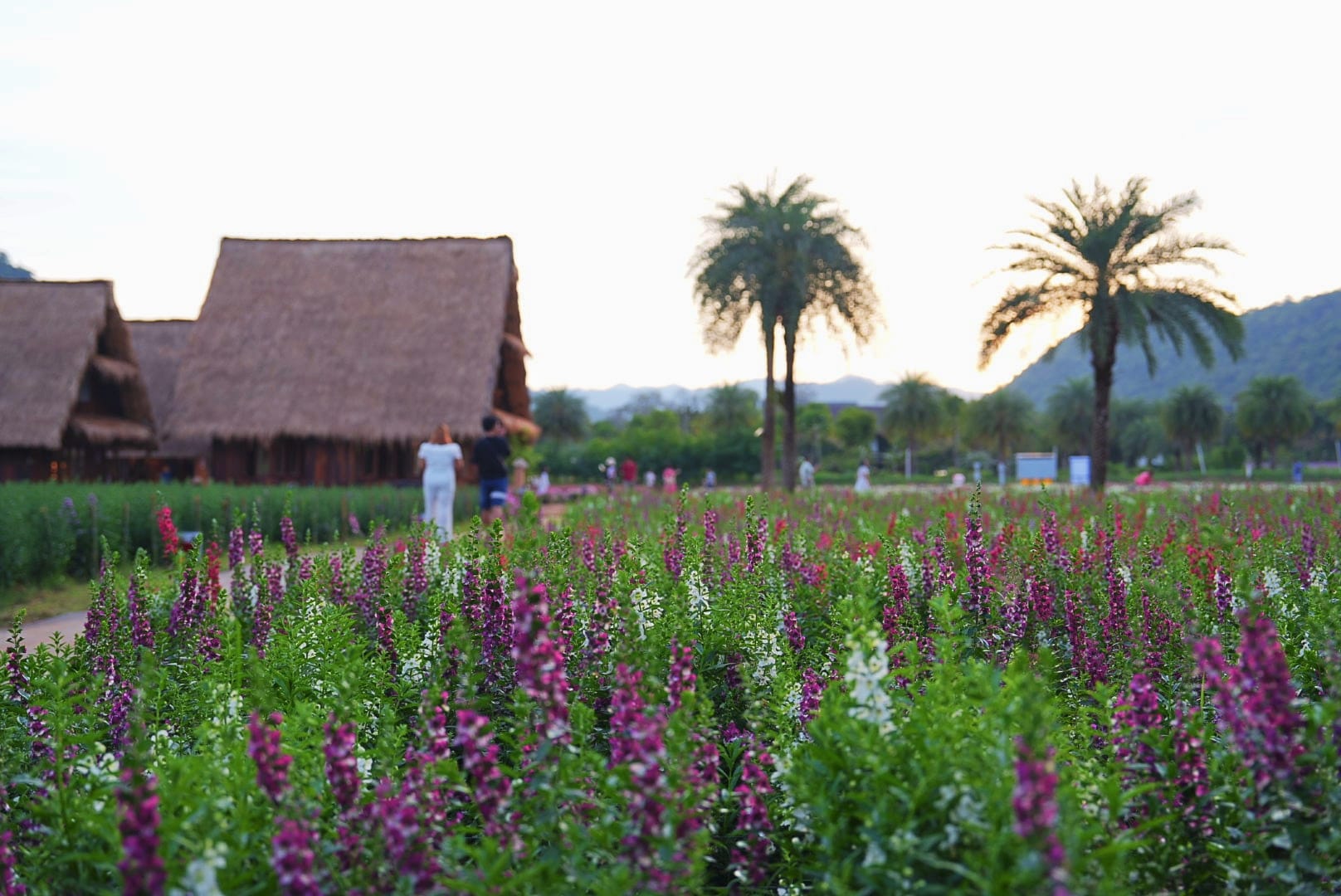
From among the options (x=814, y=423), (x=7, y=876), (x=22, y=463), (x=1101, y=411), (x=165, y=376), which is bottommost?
(x=7, y=876)

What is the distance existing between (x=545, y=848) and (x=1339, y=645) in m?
3.07

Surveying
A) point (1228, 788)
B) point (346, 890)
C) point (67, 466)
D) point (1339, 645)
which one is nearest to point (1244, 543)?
point (1339, 645)

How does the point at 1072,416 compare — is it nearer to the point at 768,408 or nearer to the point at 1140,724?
the point at 768,408

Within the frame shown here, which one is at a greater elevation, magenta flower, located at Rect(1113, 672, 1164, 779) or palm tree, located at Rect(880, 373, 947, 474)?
palm tree, located at Rect(880, 373, 947, 474)

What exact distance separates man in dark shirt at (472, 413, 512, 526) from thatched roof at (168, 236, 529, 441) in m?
12.2

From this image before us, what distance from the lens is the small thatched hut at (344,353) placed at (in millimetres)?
28688

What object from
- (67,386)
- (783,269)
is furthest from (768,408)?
(67,386)

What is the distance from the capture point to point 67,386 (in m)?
27.5

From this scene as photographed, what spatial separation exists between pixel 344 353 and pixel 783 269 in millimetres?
13097

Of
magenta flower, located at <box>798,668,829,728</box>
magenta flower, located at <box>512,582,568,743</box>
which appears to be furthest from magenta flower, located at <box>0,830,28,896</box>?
magenta flower, located at <box>798,668,829,728</box>

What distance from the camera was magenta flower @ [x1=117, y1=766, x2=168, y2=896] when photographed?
7.70ft

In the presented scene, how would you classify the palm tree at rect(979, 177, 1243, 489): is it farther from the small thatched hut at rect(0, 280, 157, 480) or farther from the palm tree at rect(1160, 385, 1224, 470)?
the palm tree at rect(1160, 385, 1224, 470)

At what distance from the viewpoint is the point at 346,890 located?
2773 millimetres

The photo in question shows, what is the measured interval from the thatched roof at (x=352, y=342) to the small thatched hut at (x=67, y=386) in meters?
2.05
